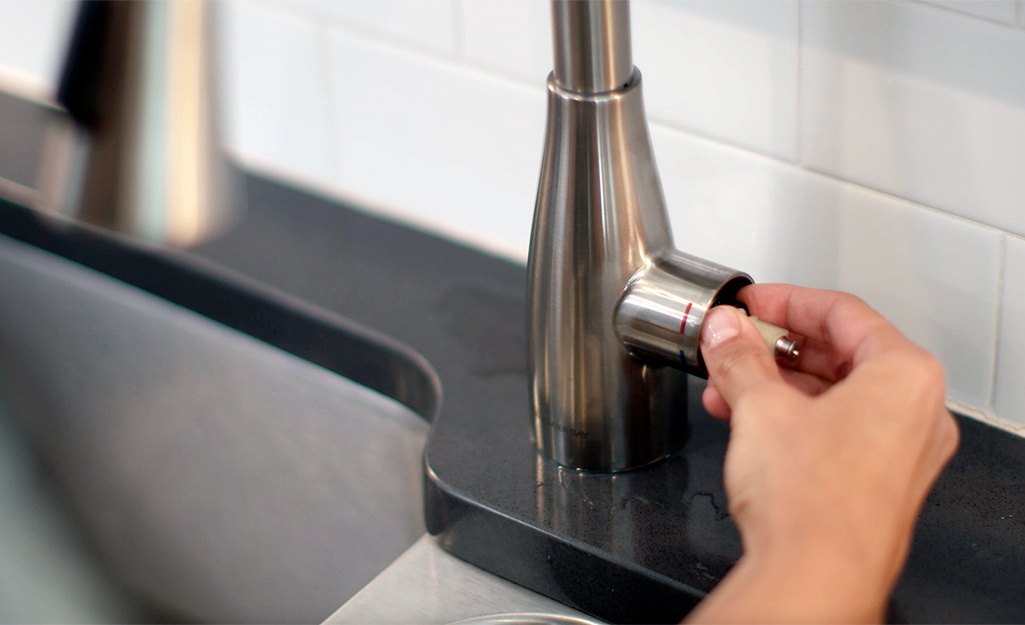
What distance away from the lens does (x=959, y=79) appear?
0.45 m

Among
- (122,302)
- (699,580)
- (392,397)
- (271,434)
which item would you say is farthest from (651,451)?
(122,302)

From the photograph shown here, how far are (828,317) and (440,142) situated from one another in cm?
31

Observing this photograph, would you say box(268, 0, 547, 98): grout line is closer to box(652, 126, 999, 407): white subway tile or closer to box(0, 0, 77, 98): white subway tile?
box(652, 126, 999, 407): white subway tile

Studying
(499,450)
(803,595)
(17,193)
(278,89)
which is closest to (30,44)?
(17,193)

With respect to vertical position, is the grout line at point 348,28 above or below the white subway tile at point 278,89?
above

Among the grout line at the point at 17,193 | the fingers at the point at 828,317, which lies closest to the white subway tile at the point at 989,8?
the fingers at the point at 828,317

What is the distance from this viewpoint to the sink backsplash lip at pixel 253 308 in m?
0.62

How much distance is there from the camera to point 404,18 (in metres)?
0.65

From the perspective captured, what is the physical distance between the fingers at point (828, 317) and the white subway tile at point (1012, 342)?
9 cm

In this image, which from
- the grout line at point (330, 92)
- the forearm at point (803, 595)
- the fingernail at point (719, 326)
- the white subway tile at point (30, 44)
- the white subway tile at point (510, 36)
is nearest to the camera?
the forearm at point (803, 595)

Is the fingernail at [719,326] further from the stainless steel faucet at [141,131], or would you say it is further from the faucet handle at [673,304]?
the stainless steel faucet at [141,131]

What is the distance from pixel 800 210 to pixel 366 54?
29 centimetres

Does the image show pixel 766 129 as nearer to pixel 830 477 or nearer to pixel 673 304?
pixel 673 304

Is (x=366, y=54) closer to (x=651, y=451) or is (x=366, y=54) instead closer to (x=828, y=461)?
(x=651, y=451)
